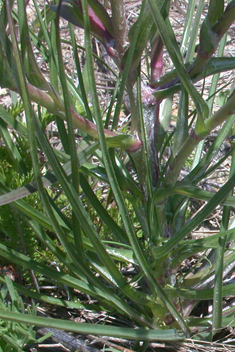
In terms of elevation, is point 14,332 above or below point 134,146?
below

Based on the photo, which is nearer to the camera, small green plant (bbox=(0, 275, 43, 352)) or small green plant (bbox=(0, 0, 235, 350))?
small green plant (bbox=(0, 0, 235, 350))

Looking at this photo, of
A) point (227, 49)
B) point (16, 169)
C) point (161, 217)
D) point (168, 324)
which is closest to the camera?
point (161, 217)

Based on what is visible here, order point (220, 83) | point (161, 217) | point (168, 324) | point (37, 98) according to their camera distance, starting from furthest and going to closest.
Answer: point (220, 83) < point (168, 324) < point (161, 217) < point (37, 98)

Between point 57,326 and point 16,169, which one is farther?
point 16,169

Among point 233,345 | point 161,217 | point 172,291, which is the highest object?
point 161,217

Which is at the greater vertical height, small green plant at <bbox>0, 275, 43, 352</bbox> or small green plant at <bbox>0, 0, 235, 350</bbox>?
small green plant at <bbox>0, 0, 235, 350</bbox>

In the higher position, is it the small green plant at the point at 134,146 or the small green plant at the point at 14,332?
the small green plant at the point at 134,146

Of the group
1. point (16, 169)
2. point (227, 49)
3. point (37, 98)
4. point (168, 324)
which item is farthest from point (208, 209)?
point (227, 49)

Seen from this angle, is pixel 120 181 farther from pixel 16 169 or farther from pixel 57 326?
pixel 16 169

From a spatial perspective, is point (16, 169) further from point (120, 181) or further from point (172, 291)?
point (172, 291)

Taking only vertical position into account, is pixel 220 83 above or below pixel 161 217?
above

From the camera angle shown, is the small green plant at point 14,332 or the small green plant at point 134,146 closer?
the small green plant at point 134,146
